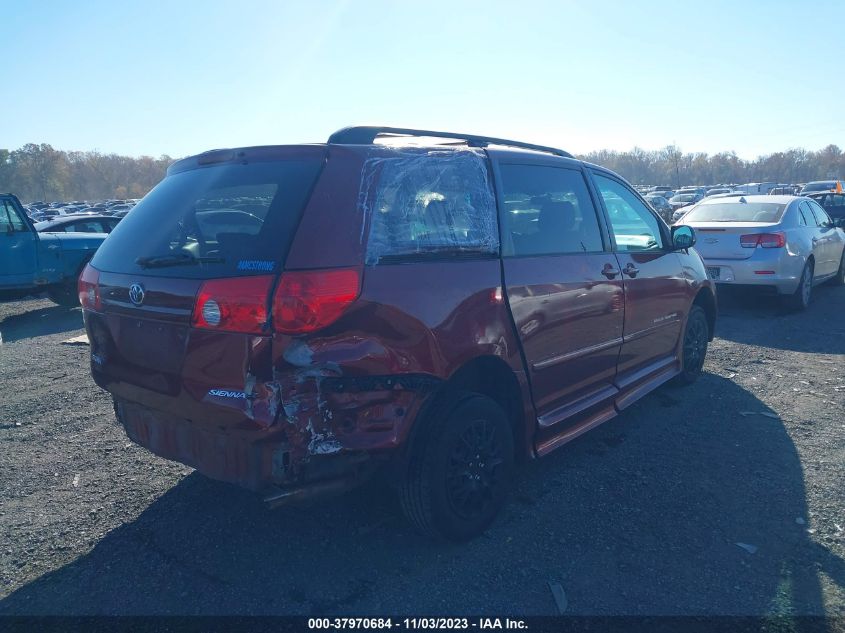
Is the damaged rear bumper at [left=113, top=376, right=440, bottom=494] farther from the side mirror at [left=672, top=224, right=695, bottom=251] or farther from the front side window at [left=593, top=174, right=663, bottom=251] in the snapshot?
the side mirror at [left=672, top=224, right=695, bottom=251]

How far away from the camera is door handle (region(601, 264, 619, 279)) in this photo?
13.5 feet

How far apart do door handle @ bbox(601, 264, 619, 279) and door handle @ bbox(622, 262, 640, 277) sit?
15 centimetres

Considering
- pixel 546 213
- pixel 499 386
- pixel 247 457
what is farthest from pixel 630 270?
pixel 247 457

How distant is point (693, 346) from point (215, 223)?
14.9 feet

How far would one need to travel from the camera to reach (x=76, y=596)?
2.74 meters

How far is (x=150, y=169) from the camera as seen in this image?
96.3 m

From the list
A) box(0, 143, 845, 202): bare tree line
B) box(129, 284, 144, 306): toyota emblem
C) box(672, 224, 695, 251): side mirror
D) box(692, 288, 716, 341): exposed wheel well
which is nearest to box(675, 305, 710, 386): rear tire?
box(692, 288, 716, 341): exposed wheel well

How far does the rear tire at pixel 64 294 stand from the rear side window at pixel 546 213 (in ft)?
30.5

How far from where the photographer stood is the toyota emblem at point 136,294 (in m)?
2.82

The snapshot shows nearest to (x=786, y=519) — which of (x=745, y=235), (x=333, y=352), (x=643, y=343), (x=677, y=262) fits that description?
(x=643, y=343)

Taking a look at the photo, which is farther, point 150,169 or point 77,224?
point 150,169

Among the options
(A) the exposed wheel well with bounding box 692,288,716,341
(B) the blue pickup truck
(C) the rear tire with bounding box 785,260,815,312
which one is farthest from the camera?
(B) the blue pickup truck

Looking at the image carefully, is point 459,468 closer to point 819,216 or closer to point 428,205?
point 428,205

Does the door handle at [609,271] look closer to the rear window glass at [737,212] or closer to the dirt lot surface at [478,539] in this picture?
the dirt lot surface at [478,539]
